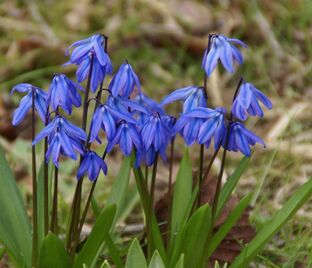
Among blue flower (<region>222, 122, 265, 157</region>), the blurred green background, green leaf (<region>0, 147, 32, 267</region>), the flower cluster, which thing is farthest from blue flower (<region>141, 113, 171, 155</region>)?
the blurred green background

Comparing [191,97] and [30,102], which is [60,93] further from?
[191,97]

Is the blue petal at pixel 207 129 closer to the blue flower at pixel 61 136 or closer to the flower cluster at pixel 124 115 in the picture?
the flower cluster at pixel 124 115

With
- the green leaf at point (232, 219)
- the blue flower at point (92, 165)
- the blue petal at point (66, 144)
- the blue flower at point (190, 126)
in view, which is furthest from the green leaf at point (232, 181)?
the blue petal at point (66, 144)

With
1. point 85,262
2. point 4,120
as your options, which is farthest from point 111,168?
point 85,262

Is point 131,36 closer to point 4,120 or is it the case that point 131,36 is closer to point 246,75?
point 246,75

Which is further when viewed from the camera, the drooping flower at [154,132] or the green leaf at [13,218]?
the green leaf at [13,218]

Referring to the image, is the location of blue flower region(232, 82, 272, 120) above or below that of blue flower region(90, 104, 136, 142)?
above

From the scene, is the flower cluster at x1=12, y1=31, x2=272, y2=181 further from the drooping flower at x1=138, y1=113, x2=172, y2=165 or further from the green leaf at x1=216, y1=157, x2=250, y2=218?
the green leaf at x1=216, y1=157, x2=250, y2=218
